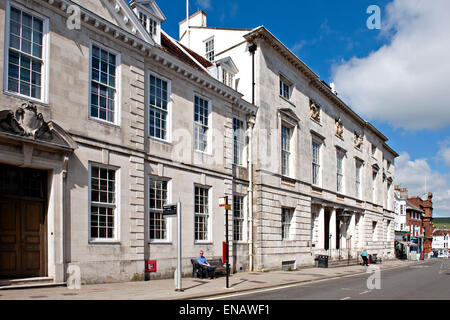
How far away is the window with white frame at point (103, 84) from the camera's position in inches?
613

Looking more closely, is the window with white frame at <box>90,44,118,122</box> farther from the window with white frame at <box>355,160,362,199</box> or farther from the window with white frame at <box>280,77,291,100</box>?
the window with white frame at <box>355,160,362,199</box>

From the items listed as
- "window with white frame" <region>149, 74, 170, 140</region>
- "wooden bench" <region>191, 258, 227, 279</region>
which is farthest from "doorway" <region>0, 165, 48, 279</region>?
"wooden bench" <region>191, 258, 227, 279</region>

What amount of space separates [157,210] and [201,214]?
3158mm

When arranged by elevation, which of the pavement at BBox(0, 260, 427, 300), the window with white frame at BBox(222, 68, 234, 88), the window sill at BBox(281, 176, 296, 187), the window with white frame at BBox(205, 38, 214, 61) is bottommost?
the pavement at BBox(0, 260, 427, 300)

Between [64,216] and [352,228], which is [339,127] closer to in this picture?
[352,228]

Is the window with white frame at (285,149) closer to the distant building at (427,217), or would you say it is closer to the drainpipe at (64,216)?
the drainpipe at (64,216)

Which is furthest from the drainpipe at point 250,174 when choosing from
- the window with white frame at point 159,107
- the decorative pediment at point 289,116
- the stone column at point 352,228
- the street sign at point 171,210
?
the stone column at point 352,228

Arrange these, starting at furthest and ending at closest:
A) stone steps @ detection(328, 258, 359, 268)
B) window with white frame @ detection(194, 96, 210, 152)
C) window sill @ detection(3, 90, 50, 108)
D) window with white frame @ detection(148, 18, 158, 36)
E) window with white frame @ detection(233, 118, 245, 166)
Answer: stone steps @ detection(328, 258, 359, 268) → window with white frame @ detection(233, 118, 245, 166) → window with white frame @ detection(194, 96, 210, 152) → window with white frame @ detection(148, 18, 158, 36) → window sill @ detection(3, 90, 50, 108)

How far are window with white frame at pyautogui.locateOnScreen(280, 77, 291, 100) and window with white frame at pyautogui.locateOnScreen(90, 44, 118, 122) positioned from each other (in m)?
14.7

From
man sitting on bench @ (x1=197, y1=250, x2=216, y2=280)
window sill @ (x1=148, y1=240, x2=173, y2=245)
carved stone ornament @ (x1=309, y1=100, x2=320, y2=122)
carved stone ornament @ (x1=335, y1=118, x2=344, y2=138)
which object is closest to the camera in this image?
window sill @ (x1=148, y1=240, x2=173, y2=245)

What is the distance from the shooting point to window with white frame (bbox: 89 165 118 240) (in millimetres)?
15008

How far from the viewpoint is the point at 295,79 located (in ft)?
99.5

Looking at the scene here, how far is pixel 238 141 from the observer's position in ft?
81.3
